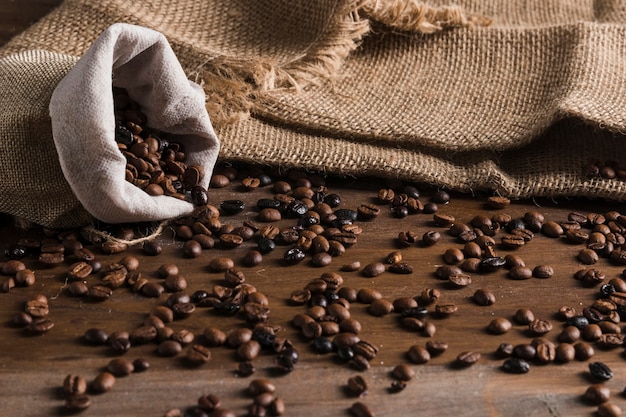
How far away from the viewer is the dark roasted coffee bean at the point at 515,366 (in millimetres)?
1495

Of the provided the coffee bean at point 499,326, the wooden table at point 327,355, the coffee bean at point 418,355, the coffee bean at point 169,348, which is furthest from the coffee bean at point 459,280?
the coffee bean at point 169,348

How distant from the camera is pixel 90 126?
5.40ft

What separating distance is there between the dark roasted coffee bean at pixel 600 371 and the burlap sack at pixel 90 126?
89 centimetres

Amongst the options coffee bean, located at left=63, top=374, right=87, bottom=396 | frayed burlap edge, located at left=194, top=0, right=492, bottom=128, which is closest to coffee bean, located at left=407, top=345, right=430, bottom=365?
coffee bean, located at left=63, top=374, right=87, bottom=396

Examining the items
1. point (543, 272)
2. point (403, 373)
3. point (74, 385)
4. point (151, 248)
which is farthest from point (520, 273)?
point (74, 385)

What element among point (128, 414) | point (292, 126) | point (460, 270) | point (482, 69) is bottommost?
point (128, 414)

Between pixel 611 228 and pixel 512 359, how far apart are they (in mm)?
574

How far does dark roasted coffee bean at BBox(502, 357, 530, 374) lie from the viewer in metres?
1.50

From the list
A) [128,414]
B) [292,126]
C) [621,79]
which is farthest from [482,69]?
[128,414]

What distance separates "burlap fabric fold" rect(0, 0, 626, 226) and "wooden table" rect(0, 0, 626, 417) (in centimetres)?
22

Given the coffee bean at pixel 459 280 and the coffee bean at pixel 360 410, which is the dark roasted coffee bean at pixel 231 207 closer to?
the coffee bean at pixel 459 280

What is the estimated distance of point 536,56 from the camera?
7.35ft

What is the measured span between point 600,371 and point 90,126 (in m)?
1.05

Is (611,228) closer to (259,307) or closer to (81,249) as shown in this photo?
(259,307)
